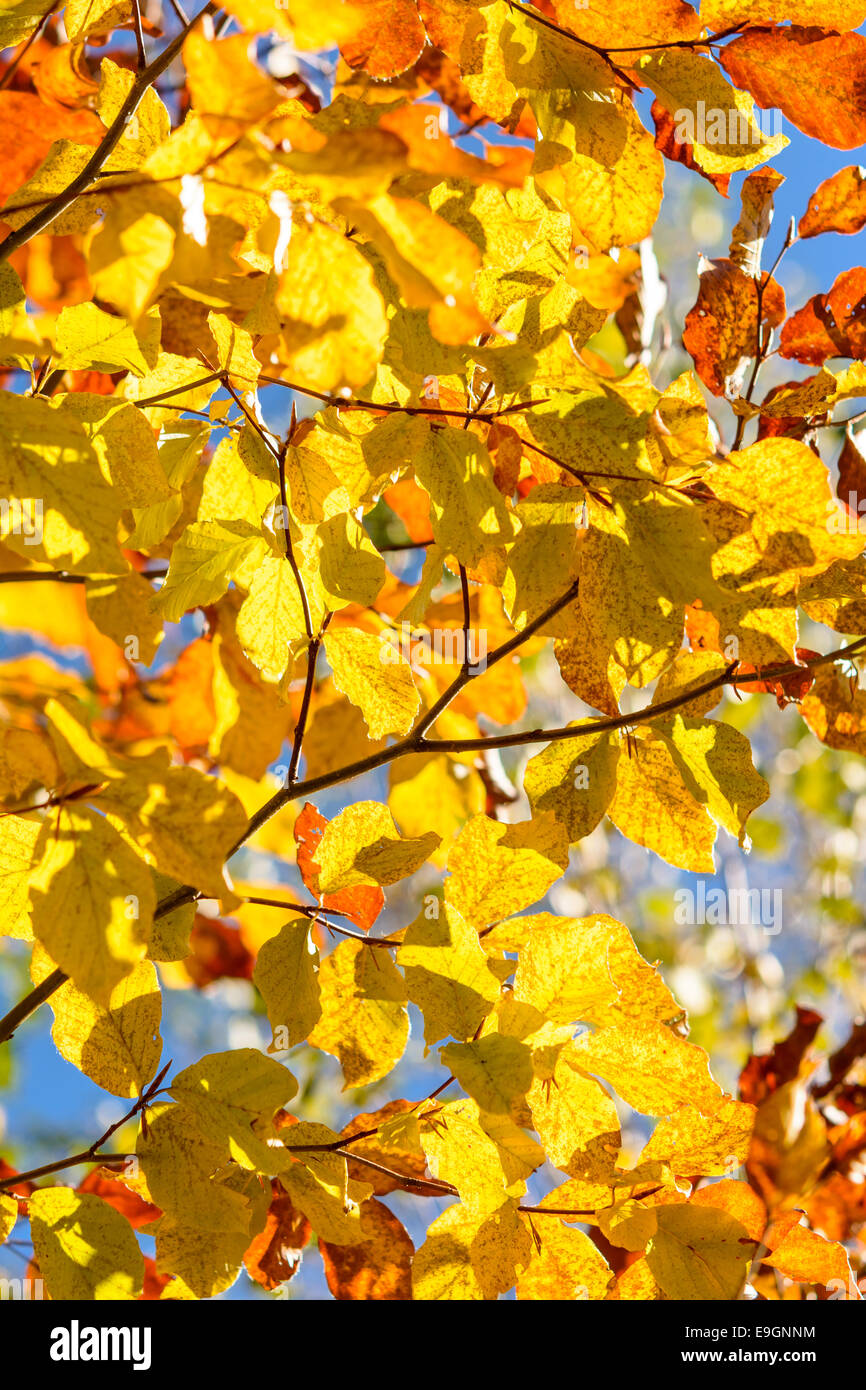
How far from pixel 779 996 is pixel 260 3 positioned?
13.6ft

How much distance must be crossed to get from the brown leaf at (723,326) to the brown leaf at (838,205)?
3.2 inches

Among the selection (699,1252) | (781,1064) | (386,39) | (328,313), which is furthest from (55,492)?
(781,1064)

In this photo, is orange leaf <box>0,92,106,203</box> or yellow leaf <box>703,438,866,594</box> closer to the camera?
yellow leaf <box>703,438,866,594</box>

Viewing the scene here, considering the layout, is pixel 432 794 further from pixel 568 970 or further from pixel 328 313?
pixel 328 313

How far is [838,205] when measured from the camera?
717mm

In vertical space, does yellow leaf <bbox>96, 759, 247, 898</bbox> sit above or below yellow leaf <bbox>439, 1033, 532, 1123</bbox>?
above

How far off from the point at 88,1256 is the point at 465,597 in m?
0.45

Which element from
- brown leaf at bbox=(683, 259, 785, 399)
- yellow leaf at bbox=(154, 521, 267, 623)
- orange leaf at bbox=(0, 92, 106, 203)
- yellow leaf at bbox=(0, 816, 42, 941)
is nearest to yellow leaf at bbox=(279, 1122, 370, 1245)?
yellow leaf at bbox=(0, 816, 42, 941)

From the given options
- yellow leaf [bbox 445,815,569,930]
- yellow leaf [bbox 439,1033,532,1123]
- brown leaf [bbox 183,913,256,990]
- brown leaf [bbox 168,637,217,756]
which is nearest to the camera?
yellow leaf [bbox 439,1033,532,1123]

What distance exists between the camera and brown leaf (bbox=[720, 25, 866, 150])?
55 centimetres

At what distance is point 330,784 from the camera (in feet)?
1.98

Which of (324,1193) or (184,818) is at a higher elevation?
(184,818)

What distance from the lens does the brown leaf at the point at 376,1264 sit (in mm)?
677

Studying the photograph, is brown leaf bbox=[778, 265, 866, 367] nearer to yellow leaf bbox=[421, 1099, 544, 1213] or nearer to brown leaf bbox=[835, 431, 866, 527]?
brown leaf bbox=[835, 431, 866, 527]
